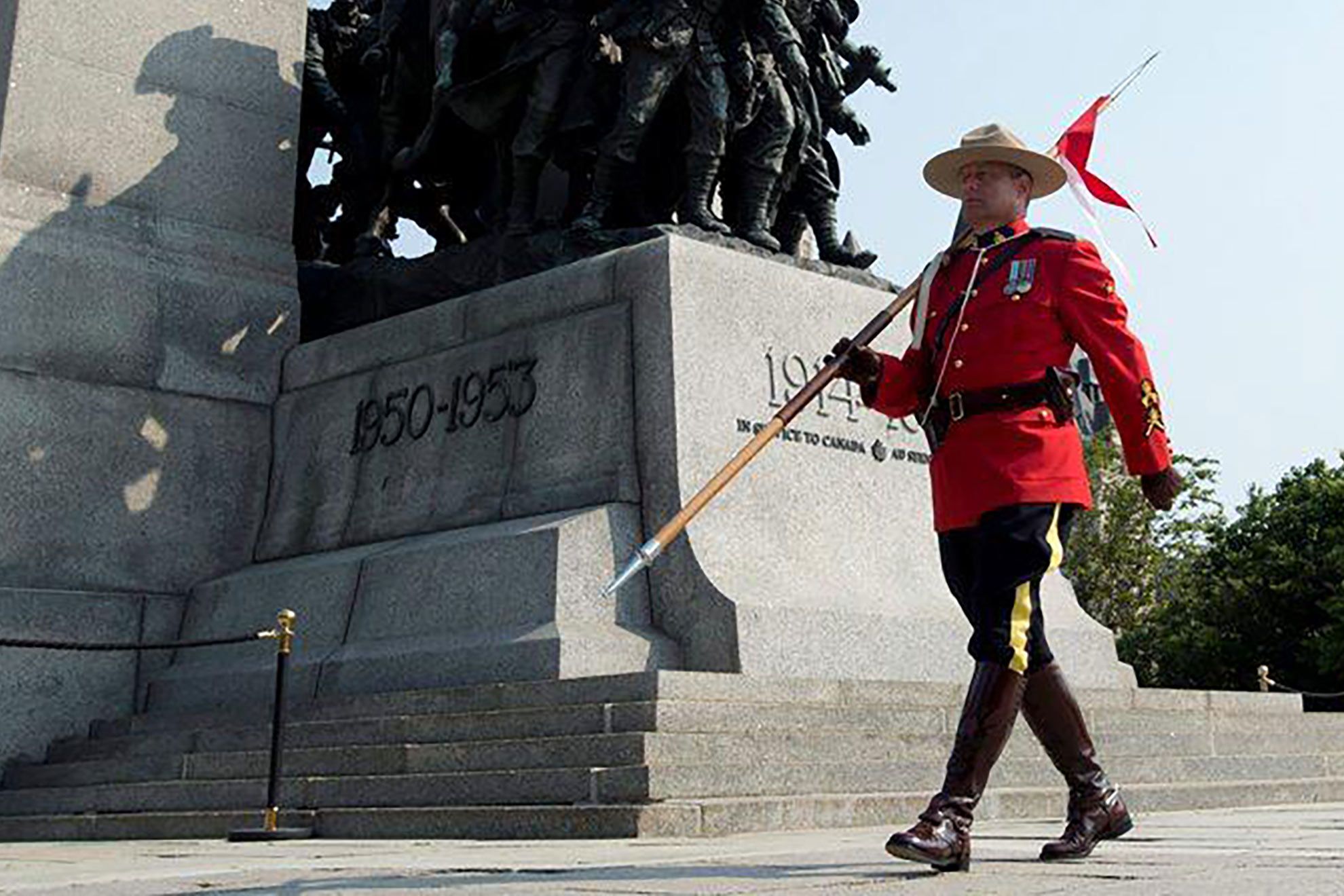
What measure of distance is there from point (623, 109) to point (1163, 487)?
7.11 metres

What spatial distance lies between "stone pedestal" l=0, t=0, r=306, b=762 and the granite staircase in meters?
1.83

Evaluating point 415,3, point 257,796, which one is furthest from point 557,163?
point 257,796

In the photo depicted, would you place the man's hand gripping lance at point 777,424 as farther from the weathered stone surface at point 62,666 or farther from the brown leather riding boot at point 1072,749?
the weathered stone surface at point 62,666

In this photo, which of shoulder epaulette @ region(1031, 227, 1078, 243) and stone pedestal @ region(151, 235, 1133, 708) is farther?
stone pedestal @ region(151, 235, 1133, 708)

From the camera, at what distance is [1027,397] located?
5.26 metres

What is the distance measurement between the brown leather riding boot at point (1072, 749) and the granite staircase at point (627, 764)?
1.59 meters

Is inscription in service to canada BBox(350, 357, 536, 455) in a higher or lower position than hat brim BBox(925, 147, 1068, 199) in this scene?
higher

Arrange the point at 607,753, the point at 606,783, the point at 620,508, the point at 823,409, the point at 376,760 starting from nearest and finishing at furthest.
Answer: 1. the point at 606,783
2. the point at 607,753
3. the point at 376,760
4. the point at 620,508
5. the point at 823,409

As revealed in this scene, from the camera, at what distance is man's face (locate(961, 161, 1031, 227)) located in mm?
5559

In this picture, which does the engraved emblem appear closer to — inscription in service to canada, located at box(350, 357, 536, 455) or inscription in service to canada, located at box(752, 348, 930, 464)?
inscription in service to canada, located at box(752, 348, 930, 464)

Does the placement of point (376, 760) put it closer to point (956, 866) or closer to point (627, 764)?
point (627, 764)

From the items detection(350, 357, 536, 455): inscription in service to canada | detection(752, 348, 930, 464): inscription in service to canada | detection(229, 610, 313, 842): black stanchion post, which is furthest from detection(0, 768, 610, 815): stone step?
detection(752, 348, 930, 464): inscription in service to canada

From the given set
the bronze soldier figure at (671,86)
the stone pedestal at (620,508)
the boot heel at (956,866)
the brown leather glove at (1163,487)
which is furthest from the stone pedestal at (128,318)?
the boot heel at (956,866)

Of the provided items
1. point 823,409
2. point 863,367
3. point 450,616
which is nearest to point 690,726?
point 863,367
